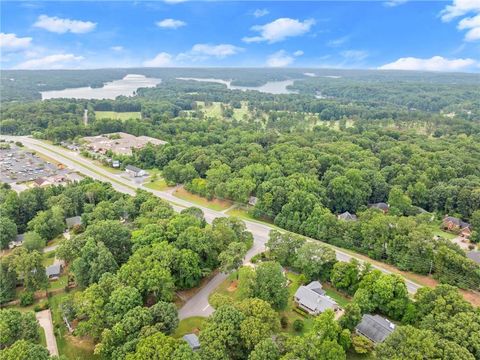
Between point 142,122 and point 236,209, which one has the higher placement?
point 142,122

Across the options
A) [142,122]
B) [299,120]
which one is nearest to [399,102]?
[299,120]

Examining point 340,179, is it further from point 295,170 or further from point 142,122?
point 142,122

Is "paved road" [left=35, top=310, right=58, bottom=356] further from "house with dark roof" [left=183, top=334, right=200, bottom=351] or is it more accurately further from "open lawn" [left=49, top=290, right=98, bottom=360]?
"house with dark roof" [left=183, top=334, right=200, bottom=351]

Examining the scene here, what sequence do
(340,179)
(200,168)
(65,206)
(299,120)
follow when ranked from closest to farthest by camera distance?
(65,206)
(340,179)
(200,168)
(299,120)

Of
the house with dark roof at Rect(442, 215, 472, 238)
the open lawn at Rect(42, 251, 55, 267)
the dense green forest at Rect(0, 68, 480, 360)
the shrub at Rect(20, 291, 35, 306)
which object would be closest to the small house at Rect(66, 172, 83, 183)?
the dense green forest at Rect(0, 68, 480, 360)

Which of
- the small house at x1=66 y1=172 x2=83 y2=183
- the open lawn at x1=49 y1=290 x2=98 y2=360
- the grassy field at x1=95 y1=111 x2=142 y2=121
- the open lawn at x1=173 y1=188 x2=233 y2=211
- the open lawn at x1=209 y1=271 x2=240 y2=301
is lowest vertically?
the open lawn at x1=49 y1=290 x2=98 y2=360

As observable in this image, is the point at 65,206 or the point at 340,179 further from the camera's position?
the point at 340,179

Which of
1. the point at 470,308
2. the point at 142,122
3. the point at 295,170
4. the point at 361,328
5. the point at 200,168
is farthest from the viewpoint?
the point at 142,122

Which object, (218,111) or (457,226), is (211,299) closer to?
(457,226)
